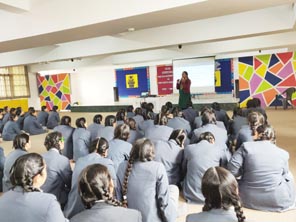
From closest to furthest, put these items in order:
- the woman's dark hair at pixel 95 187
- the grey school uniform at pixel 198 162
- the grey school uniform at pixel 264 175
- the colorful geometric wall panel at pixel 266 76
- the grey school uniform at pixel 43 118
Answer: the woman's dark hair at pixel 95 187 < the grey school uniform at pixel 264 175 < the grey school uniform at pixel 198 162 < the grey school uniform at pixel 43 118 < the colorful geometric wall panel at pixel 266 76

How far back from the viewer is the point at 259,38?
677 cm

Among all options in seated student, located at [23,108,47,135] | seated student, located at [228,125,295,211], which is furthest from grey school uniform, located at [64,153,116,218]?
seated student, located at [23,108,47,135]

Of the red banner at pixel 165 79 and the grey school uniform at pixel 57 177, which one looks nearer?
the grey school uniform at pixel 57 177

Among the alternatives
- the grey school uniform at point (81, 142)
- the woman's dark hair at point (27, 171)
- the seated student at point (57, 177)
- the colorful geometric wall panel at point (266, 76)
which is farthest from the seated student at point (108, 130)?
the colorful geometric wall panel at point (266, 76)

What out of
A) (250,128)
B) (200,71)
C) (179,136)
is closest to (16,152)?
(179,136)

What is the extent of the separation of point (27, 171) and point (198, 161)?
68.1 inches

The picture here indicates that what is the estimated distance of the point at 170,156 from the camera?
3109 mm

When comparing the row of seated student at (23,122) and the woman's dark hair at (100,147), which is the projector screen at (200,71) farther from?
the woman's dark hair at (100,147)

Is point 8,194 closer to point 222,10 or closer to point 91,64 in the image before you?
point 222,10

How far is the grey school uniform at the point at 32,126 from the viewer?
7637 millimetres

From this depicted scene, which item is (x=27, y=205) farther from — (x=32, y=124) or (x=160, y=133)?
(x=32, y=124)

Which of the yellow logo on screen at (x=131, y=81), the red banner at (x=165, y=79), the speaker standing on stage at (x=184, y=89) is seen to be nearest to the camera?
the speaker standing on stage at (x=184, y=89)

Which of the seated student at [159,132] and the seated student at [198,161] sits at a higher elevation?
the seated student at [159,132]

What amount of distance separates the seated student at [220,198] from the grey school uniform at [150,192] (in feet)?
2.75
